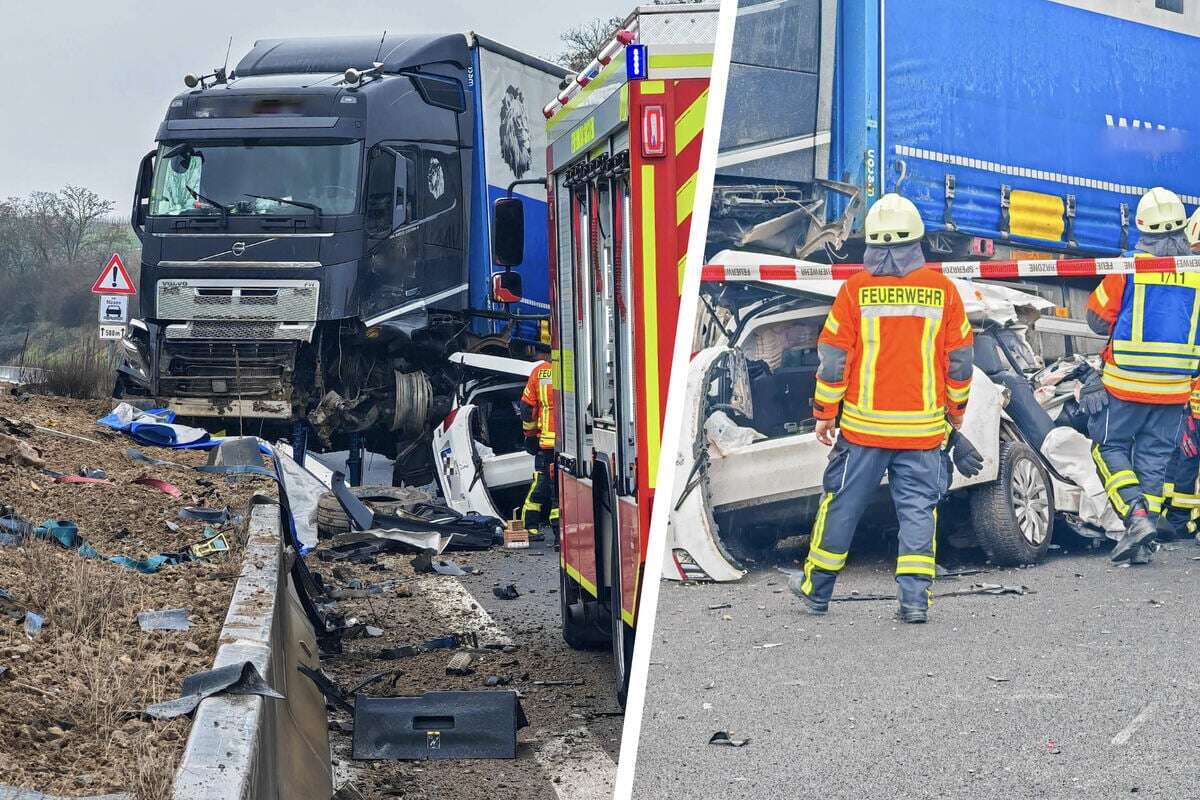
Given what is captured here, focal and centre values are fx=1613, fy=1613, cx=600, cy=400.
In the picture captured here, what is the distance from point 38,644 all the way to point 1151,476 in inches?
157

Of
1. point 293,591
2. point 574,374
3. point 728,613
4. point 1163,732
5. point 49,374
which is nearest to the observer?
point 1163,732

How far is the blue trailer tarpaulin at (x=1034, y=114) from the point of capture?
7.52ft

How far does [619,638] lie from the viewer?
6520 mm

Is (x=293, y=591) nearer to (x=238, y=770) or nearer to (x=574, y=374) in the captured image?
(x=574, y=374)

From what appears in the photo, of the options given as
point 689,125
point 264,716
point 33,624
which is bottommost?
point 33,624

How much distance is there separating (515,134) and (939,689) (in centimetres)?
1521

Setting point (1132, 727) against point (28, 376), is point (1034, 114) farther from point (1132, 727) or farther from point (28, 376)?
point (28, 376)

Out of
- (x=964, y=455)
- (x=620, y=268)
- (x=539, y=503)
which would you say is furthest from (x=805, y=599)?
(x=539, y=503)

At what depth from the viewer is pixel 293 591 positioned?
26.4ft

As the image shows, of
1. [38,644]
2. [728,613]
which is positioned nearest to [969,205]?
[728,613]

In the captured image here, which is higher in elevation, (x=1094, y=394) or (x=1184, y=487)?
(x=1094, y=394)

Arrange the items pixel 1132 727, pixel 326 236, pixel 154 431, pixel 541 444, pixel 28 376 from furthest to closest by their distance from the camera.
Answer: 1. pixel 28 376
2. pixel 326 236
3. pixel 154 431
4. pixel 541 444
5. pixel 1132 727

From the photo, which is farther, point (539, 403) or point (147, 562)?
point (539, 403)

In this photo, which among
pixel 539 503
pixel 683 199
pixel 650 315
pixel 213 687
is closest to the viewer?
pixel 213 687
